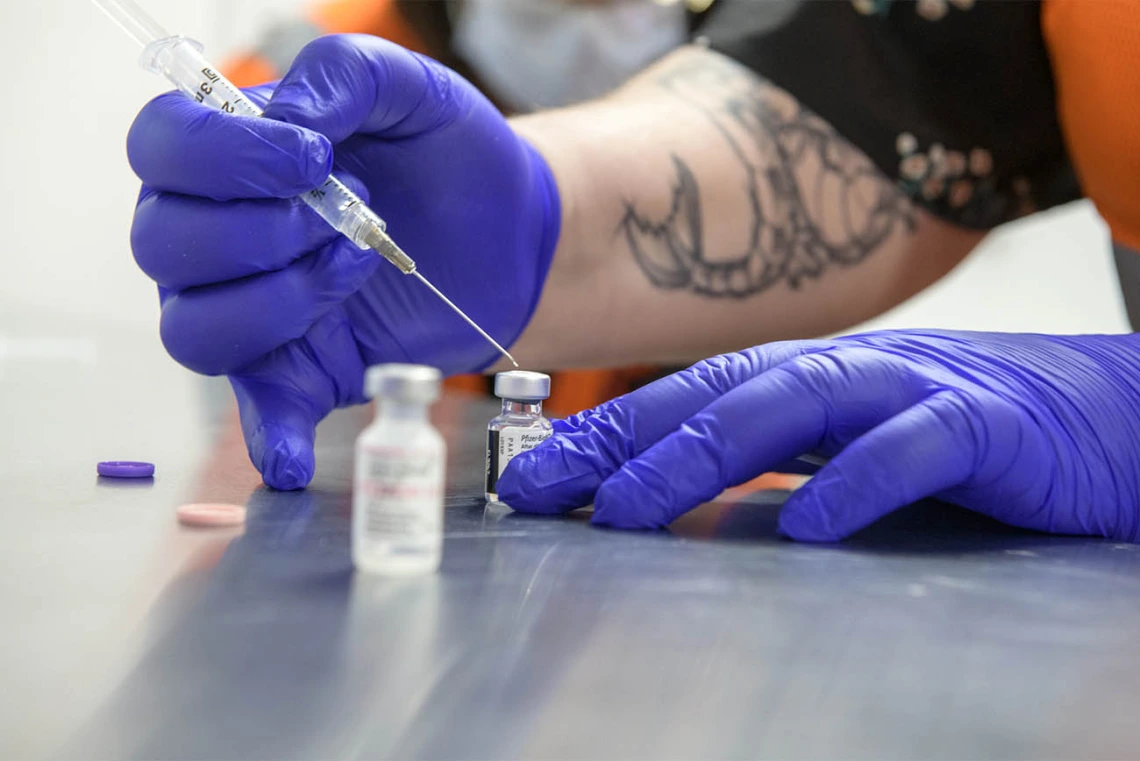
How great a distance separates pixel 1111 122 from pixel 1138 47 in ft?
0.35

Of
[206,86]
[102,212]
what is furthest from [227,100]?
[102,212]

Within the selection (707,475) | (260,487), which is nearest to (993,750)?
(707,475)

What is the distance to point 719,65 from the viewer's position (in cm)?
192

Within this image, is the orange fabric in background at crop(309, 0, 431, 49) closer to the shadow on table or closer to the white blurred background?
the white blurred background

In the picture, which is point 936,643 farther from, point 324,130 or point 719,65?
point 719,65

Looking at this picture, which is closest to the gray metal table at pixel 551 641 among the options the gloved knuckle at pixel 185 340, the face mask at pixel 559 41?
the gloved knuckle at pixel 185 340

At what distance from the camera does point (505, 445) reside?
933 mm

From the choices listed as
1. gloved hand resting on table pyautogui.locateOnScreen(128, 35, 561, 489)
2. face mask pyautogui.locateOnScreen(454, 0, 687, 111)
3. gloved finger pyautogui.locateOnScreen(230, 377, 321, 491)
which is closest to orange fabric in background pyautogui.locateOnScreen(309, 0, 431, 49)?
face mask pyautogui.locateOnScreen(454, 0, 687, 111)

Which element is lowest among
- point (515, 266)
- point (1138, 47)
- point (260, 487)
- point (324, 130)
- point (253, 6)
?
point (260, 487)

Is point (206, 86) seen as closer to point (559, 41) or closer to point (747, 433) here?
point (747, 433)

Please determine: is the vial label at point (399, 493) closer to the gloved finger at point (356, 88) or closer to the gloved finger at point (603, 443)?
the gloved finger at point (603, 443)

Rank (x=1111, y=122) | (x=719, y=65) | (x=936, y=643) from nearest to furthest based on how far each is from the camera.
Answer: (x=936, y=643), (x=1111, y=122), (x=719, y=65)

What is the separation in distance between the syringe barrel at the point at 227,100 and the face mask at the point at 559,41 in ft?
5.00

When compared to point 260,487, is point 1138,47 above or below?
above
